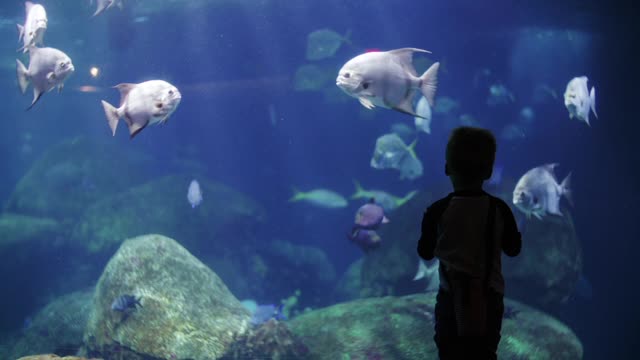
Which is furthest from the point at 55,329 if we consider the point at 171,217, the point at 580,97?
the point at 580,97

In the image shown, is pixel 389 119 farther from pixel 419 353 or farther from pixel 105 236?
pixel 419 353

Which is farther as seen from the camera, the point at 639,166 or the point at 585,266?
the point at 585,266

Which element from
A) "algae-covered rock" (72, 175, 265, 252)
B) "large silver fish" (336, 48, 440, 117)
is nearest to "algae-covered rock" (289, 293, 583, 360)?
"large silver fish" (336, 48, 440, 117)

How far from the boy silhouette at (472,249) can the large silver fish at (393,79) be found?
1.53m

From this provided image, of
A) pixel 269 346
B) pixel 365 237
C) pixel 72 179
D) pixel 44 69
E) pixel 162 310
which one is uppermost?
pixel 44 69

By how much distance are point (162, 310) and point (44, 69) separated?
3821 mm

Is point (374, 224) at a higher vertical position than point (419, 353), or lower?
higher

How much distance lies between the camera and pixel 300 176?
32125 millimetres

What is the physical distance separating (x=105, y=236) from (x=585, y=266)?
1700 cm

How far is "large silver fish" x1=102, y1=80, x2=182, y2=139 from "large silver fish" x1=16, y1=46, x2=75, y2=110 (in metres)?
1.04

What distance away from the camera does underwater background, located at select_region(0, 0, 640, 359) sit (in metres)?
8.95

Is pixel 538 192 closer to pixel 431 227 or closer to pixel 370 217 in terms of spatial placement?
pixel 370 217

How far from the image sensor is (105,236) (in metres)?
16.0

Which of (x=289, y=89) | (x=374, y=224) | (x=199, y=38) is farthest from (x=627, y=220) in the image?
(x=199, y=38)
